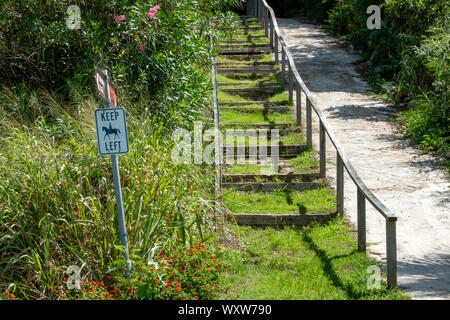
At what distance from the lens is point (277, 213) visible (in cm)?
744

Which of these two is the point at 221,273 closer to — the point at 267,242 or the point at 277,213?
the point at 267,242

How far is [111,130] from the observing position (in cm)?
476

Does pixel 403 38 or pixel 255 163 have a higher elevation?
pixel 403 38

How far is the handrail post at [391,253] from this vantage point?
17.5ft

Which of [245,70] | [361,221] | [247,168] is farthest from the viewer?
[245,70]

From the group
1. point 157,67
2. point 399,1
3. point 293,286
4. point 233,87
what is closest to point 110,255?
point 293,286

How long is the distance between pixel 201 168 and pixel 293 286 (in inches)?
87.9

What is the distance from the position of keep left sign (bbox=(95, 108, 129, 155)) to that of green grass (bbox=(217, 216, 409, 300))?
1715mm

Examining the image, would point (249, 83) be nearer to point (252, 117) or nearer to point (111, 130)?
point (252, 117)

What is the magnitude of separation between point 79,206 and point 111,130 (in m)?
0.92
